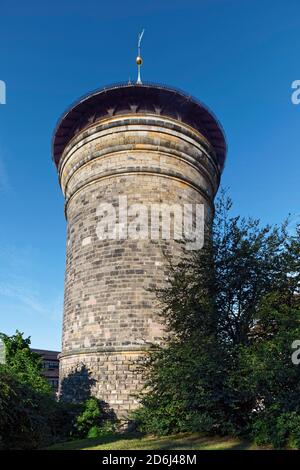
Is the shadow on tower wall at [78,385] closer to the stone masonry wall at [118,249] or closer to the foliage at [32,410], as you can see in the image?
the stone masonry wall at [118,249]

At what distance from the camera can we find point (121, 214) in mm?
14367

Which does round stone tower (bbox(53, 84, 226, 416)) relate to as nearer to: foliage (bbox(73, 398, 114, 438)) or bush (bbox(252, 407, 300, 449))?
foliage (bbox(73, 398, 114, 438))

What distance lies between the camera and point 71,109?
53.3ft

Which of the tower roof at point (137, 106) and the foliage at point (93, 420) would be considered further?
the tower roof at point (137, 106)

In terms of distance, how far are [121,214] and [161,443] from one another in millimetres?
7509

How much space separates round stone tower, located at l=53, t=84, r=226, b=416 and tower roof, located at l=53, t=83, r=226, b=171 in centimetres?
4

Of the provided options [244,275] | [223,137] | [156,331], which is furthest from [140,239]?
[223,137]

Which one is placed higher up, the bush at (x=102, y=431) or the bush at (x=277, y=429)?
the bush at (x=277, y=429)

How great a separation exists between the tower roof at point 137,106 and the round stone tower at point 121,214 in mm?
39

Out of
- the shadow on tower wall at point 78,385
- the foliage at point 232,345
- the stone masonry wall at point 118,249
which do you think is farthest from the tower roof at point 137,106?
the shadow on tower wall at point 78,385

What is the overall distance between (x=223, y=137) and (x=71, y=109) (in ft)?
21.9

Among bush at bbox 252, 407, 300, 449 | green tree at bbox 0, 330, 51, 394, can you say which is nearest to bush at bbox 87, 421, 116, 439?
green tree at bbox 0, 330, 51, 394

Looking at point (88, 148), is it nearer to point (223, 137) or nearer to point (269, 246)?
point (223, 137)

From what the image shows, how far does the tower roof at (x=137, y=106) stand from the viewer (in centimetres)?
1537
